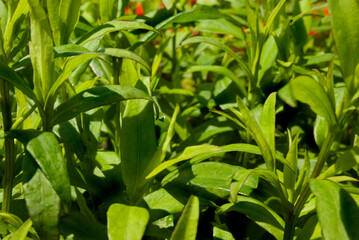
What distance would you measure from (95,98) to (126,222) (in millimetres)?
225

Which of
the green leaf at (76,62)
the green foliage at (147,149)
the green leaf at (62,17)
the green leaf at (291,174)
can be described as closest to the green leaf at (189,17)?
the green foliage at (147,149)

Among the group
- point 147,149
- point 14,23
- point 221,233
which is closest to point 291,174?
point 221,233

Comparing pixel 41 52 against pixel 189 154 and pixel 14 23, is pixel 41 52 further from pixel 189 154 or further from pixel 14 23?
pixel 189 154

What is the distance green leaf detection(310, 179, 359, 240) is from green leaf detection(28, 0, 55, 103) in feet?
1.59

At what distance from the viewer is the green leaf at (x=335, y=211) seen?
0.63m

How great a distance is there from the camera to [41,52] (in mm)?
Result: 757

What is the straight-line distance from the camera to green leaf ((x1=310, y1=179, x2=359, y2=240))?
629 millimetres

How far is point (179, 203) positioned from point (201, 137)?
43cm

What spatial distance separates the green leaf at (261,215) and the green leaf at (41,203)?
34 centimetres

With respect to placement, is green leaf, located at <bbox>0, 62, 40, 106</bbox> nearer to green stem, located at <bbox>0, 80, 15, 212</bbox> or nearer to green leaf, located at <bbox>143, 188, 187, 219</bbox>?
green stem, located at <bbox>0, 80, 15, 212</bbox>

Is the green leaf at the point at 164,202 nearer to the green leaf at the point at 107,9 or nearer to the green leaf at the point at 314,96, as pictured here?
the green leaf at the point at 314,96

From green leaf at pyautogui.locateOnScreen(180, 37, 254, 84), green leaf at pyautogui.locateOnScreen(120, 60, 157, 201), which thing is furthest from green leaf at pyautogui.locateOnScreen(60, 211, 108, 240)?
green leaf at pyautogui.locateOnScreen(180, 37, 254, 84)

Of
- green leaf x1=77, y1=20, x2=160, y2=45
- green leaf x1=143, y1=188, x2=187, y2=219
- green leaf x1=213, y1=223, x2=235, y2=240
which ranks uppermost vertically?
green leaf x1=77, y1=20, x2=160, y2=45

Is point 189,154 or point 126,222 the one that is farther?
point 189,154
